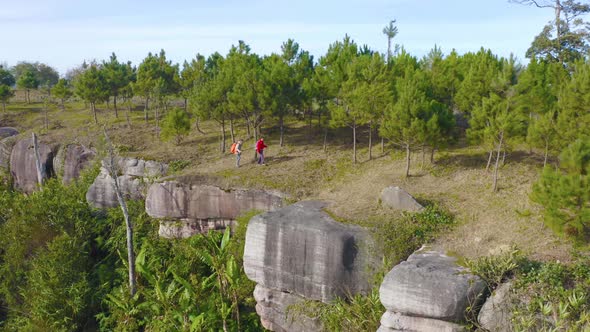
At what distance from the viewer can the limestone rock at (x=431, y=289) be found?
1268 cm

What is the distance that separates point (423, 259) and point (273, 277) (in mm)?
6313

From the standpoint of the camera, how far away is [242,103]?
82.7 ft

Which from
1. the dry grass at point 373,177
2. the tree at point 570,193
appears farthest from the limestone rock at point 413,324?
the tree at point 570,193

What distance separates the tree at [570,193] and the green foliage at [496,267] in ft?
6.14

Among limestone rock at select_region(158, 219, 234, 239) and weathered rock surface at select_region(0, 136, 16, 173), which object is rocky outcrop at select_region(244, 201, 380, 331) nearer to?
limestone rock at select_region(158, 219, 234, 239)

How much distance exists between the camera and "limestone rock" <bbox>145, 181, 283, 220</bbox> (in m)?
21.2

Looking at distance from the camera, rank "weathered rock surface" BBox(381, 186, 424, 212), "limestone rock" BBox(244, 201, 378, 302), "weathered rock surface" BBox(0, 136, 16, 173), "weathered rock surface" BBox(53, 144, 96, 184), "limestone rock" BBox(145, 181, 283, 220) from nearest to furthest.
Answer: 1. "limestone rock" BBox(244, 201, 378, 302)
2. "weathered rock surface" BBox(381, 186, 424, 212)
3. "limestone rock" BBox(145, 181, 283, 220)
4. "weathered rock surface" BBox(53, 144, 96, 184)
5. "weathered rock surface" BBox(0, 136, 16, 173)

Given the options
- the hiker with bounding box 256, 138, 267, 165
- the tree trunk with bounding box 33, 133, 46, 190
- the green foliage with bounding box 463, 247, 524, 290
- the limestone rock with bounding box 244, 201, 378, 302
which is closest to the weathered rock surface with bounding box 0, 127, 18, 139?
the tree trunk with bounding box 33, 133, 46, 190

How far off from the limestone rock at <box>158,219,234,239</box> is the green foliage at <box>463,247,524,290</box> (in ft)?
41.7

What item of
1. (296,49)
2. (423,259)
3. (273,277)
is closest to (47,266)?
(273,277)

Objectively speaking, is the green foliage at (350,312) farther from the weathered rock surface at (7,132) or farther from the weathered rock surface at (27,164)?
the weathered rock surface at (7,132)

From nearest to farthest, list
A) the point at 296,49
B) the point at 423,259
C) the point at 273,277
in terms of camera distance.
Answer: the point at 423,259
the point at 273,277
the point at 296,49

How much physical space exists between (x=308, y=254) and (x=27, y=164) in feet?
89.5

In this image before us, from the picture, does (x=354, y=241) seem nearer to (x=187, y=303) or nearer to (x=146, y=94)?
(x=187, y=303)
